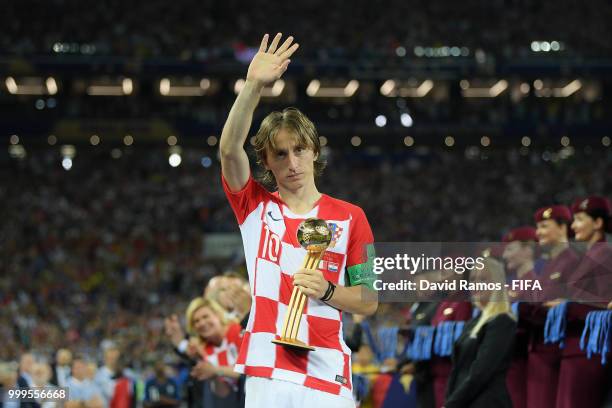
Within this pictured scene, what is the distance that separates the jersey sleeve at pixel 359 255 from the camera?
2871mm

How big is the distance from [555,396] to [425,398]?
124 centimetres

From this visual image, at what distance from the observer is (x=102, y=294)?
23.4 m

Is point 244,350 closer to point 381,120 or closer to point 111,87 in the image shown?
point 381,120

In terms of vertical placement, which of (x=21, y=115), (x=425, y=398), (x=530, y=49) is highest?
(x=530, y=49)

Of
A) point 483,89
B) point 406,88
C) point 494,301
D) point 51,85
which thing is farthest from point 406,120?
point 494,301

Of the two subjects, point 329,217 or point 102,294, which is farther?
point 102,294

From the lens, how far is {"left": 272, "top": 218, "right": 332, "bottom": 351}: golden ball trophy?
2.62m

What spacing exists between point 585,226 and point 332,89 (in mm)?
28333

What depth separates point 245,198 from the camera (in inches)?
113

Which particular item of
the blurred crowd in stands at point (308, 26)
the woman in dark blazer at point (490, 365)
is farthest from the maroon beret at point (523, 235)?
the blurred crowd in stands at point (308, 26)

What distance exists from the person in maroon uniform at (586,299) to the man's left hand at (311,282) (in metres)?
1.68

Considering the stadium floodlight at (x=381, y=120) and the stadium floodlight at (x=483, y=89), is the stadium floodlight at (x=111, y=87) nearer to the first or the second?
the stadium floodlight at (x=381, y=120)

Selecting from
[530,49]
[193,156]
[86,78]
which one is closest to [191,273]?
[193,156]

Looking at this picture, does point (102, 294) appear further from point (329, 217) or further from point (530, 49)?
point (329, 217)
